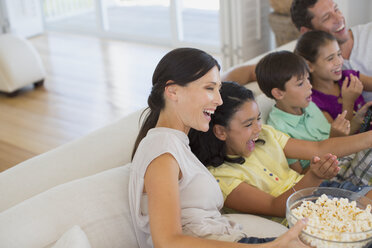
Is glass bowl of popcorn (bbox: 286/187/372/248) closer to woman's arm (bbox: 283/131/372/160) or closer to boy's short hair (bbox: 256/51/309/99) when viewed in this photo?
woman's arm (bbox: 283/131/372/160)

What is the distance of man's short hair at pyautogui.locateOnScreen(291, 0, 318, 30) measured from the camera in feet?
8.46

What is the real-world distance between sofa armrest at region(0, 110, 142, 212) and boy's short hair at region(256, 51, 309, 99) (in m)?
0.56

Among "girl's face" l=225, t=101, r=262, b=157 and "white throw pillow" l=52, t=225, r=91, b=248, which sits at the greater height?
"girl's face" l=225, t=101, r=262, b=157

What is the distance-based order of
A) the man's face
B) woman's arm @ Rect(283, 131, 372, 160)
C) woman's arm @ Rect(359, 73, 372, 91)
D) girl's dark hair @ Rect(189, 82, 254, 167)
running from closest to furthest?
girl's dark hair @ Rect(189, 82, 254, 167) → woman's arm @ Rect(283, 131, 372, 160) → woman's arm @ Rect(359, 73, 372, 91) → the man's face

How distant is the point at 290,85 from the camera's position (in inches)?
81.2

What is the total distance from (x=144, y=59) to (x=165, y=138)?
12.0ft

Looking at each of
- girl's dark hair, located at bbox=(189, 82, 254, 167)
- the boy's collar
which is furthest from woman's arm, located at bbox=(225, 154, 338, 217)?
the boy's collar

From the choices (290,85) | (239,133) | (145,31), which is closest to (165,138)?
(239,133)

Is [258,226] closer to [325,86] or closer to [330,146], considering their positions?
[330,146]

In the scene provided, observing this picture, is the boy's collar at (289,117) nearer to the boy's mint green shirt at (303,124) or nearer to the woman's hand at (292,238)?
the boy's mint green shirt at (303,124)

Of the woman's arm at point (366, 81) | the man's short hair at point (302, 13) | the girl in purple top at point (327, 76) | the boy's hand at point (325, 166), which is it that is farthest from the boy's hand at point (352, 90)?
the boy's hand at point (325, 166)

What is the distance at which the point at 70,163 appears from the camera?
1701 millimetres

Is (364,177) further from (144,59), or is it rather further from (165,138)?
(144,59)

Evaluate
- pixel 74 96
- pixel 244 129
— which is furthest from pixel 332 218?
pixel 74 96
